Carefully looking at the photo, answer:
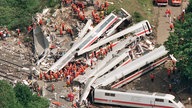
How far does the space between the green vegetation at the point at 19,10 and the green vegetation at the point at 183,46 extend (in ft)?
43.3

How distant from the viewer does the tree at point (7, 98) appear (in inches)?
1687

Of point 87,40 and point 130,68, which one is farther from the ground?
point 87,40

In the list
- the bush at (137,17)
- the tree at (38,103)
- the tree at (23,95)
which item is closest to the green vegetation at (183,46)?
the bush at (137,17)

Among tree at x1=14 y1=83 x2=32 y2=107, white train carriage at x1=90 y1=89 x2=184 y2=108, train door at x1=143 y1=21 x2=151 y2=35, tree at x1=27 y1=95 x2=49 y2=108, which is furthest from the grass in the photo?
tree at x1=14 y1=83 x2=32 y2=107

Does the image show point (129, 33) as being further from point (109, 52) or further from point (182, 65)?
point (182, 65)

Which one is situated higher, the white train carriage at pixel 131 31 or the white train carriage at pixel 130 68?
the white train carriage at pixel 131 31

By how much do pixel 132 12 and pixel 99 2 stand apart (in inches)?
115

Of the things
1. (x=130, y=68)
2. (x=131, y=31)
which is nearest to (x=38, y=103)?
(x=130, y=68)

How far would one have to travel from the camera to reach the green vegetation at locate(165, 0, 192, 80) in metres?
48.8

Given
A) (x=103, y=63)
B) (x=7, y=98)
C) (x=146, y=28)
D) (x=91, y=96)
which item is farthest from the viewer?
(x=146, y=28)

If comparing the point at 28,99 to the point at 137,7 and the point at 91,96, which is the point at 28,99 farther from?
the point at 137,7

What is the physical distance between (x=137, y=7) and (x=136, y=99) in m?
14.3

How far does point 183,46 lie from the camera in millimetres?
49219

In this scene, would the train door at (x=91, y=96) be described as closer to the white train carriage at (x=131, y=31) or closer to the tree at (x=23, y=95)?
the white train carriage at (x=131, y=31)
